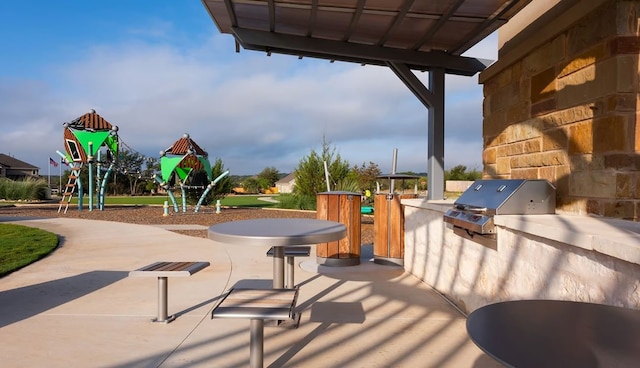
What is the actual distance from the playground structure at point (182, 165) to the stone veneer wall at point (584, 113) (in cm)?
1571

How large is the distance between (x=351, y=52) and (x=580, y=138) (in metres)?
3.55

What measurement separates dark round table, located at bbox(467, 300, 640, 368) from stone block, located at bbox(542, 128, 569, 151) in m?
2.19

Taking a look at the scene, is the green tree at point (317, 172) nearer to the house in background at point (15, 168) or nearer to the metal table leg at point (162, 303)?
the metal table leg at point (162, 303)

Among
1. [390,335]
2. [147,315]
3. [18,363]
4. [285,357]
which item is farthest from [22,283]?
[390,335]

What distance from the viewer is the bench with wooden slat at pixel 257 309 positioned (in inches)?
101

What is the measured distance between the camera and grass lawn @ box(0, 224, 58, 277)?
20.5 feet

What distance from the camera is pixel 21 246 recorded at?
25.3ft

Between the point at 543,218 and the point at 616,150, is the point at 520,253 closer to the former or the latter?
the point at 543,218

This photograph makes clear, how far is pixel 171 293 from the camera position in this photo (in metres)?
4.74

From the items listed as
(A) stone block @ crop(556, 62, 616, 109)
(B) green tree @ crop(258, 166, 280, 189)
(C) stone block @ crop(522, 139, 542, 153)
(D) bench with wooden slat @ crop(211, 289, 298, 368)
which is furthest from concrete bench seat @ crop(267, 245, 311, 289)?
(B) green tree @ crop(258, 166, 280, 189)

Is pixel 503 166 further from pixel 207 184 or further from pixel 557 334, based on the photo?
pixel 207 184

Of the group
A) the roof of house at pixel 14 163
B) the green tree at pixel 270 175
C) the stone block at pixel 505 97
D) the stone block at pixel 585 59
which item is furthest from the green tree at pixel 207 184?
the roof of house at pixel 14 163

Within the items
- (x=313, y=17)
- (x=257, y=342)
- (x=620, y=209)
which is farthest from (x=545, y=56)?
(x=257, y=342)

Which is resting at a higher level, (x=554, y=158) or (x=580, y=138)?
(x=580, y=138)
